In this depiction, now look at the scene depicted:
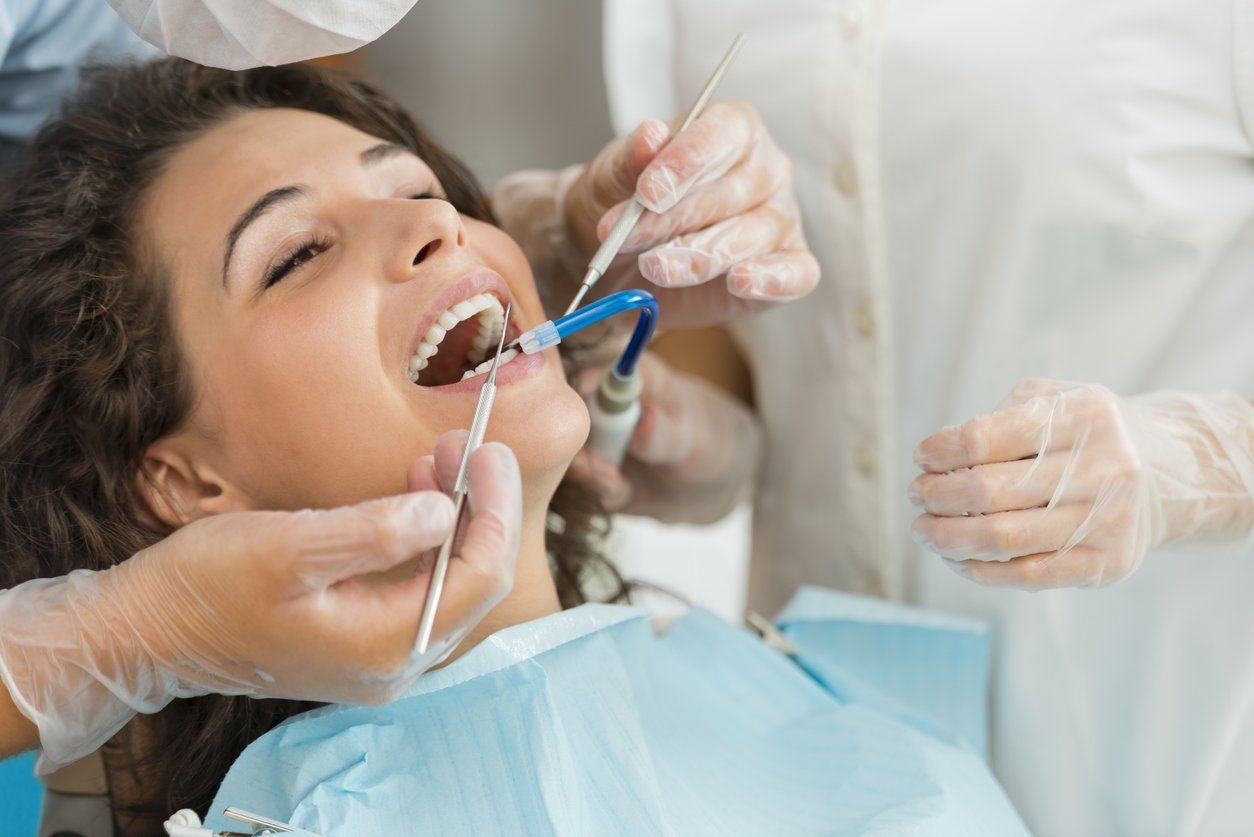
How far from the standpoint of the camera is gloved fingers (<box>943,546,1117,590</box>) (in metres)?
1.16

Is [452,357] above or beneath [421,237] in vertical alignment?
beneath

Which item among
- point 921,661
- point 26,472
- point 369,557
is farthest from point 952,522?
point 26,472

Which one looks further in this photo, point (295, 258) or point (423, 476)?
point (295, 258)

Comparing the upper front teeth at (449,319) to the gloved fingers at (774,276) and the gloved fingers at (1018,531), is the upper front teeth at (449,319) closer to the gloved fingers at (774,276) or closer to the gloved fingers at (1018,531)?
the gloved fingers at (774,276)

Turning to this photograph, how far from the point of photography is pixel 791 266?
4.54ft

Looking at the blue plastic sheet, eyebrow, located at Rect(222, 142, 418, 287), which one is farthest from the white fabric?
the blue plastic sheet

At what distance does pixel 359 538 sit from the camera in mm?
928

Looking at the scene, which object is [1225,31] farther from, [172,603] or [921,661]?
[172,603]

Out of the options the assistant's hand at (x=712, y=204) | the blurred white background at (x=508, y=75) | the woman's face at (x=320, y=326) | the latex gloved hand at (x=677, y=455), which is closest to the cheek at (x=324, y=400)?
the woman's face at (x=320, y=326)

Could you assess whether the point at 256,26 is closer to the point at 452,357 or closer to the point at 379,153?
the point at 379,153

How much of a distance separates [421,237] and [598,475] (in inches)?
24.5

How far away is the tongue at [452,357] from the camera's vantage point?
1.45m

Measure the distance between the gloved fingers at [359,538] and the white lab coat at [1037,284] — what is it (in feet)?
2.87

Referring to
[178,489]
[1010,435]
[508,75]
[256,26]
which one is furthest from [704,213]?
[508,75]
